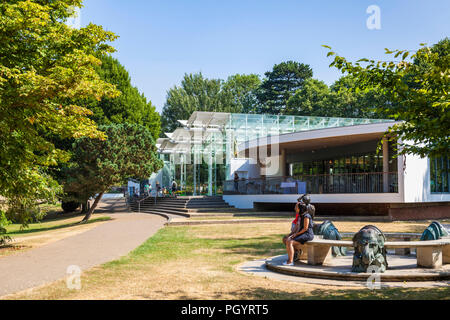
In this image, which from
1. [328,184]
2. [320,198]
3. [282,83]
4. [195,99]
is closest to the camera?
[320,198]

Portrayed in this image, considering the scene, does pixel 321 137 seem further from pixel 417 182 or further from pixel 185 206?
pixel 185 206

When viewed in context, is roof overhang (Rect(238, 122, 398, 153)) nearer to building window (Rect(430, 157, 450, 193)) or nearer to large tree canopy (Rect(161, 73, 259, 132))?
building window (Rect(430, 157, 450, 193))

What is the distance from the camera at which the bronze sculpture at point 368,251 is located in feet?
24.5

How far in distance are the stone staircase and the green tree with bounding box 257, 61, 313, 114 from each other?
39324 millimetres

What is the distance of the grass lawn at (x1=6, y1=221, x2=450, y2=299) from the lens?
250 inches

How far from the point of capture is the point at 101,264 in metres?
9.38

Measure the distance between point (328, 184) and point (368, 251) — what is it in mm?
16159

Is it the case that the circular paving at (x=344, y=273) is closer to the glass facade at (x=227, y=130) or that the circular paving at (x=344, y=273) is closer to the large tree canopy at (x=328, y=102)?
the glass facade at (x=227, y=130)

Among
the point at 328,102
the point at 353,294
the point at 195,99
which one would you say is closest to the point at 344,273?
the point at 353,294

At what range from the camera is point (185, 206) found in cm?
2733

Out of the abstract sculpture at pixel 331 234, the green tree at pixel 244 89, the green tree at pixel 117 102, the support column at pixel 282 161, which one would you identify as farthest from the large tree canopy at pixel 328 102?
the abstract sculpture at pixel 331 234

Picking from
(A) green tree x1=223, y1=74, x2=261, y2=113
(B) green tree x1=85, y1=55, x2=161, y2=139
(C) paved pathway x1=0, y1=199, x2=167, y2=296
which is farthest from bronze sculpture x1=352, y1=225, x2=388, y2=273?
(A) green tree x1=223, y1=74, x2=261, y2=113

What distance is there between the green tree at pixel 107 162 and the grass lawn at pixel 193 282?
12565mm
